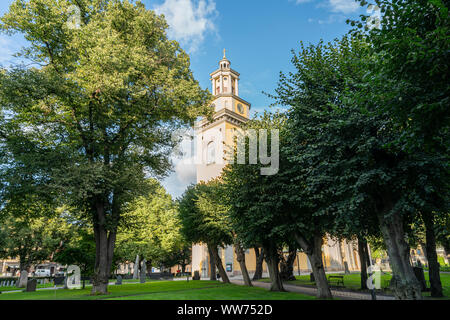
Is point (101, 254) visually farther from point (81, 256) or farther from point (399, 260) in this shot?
point (399, 260)

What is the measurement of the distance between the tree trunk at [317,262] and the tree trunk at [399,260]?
525 cm

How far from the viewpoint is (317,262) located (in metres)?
17.1

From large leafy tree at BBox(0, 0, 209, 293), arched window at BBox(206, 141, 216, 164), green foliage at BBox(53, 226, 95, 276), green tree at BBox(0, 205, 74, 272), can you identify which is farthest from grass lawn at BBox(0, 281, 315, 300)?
arched window at BBox(206, 141, 216, 164)

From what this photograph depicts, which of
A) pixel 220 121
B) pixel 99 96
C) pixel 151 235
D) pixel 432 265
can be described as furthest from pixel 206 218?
pixel 220 121

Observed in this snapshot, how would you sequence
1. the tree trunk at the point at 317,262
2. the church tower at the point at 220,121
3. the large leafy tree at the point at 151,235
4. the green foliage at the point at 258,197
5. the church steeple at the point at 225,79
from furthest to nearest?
the church steeple at the point at 225,79 → the church tower at the point at 220,121 → the large leafy tree at the point at 151,235 → the green foliage at the point at 258,197 → the tree trunk at the point at 317,262

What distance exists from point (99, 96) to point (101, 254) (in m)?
11.3

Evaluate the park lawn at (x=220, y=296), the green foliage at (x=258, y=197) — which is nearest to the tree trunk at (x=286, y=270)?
the green foliage at (x=258, y=197)

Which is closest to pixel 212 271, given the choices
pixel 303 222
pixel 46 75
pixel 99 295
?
pixel 99 295

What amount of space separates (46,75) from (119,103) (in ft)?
14.1

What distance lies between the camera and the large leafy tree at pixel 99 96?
16.6 meters

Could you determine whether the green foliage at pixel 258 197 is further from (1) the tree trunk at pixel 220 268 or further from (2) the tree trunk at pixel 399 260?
(1) the tree trunk at pixel 220 268

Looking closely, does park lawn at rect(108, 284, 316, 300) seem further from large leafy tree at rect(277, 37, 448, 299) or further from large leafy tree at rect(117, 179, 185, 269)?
large leafy tree at rect(117, 179, 185, 269)
